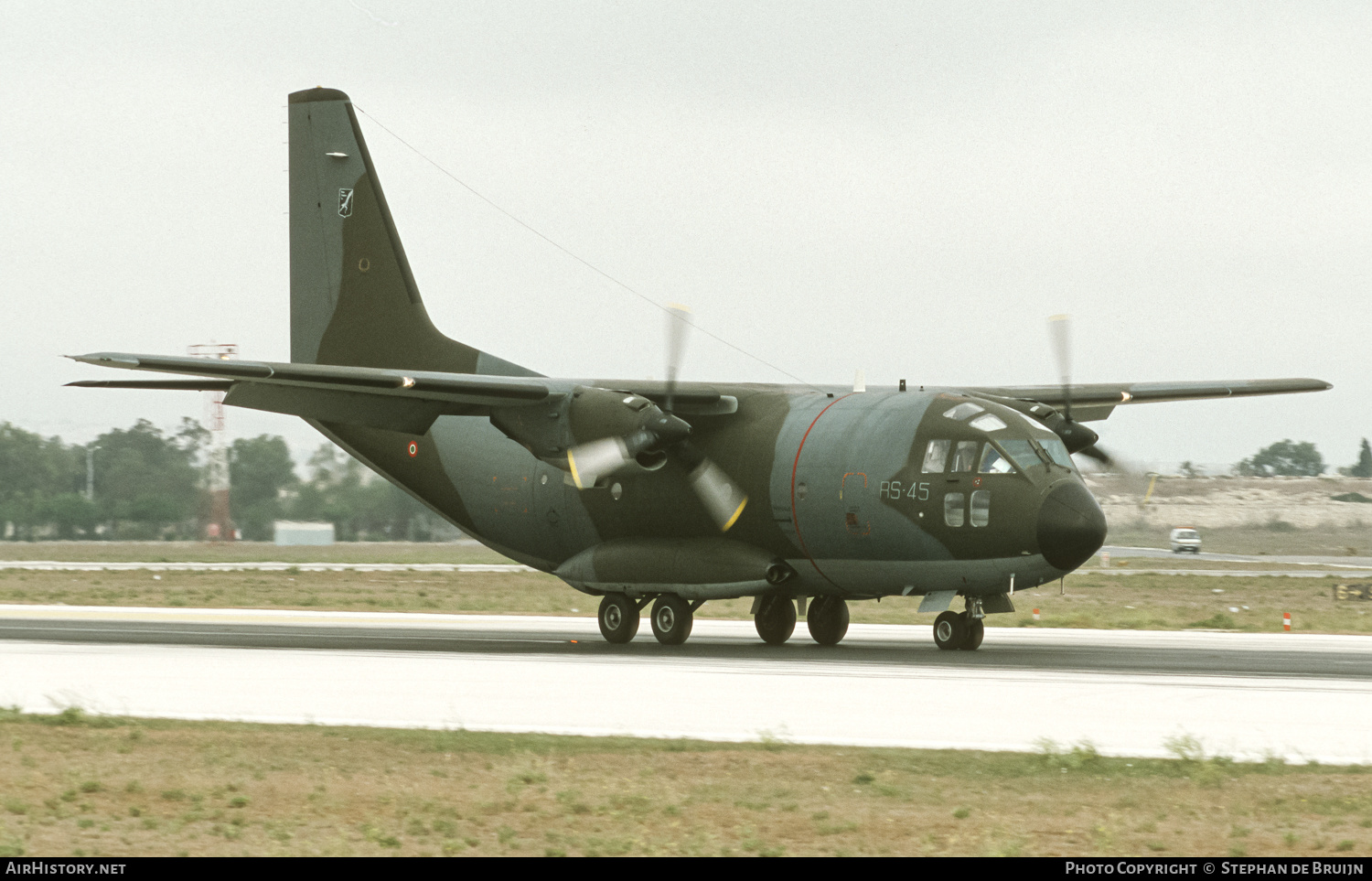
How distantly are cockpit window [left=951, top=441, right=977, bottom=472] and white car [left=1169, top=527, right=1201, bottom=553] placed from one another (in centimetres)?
7976

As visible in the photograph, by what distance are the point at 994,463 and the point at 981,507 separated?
2.38 ft

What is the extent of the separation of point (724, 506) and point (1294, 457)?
131484 mm

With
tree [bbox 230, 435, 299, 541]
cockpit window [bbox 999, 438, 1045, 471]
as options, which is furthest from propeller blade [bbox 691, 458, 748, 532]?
tree [bbox 230, 435, 299, 541]

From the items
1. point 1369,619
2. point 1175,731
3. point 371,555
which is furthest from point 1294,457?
point 1175,731

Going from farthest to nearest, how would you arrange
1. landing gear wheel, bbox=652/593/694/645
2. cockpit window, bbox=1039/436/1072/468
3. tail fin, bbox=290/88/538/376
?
1. tail fin, bbox=290/88/538/376
2. landing gear wheel, bbox=652/593/694/645
3. cockpit window, bbox=1039/436/1072/468

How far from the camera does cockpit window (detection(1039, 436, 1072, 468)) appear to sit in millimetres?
23609

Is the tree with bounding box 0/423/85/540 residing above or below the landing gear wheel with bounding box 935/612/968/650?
above

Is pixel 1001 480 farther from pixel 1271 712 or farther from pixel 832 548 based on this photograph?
pixel 1271 712

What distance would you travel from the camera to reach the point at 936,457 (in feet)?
78.4

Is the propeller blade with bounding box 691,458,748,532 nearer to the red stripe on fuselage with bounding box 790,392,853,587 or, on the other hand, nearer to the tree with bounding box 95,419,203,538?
the red stripe on fuselage with bounding box 790,392,853,587

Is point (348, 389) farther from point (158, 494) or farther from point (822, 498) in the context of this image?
point (158, 494)

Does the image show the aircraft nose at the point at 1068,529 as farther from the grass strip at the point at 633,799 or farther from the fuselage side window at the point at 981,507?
the grass strip at the point at 633,799

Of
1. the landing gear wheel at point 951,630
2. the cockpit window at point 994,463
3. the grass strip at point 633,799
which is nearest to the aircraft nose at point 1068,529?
the cockpit window at point 994,463

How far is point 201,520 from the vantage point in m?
78.1
